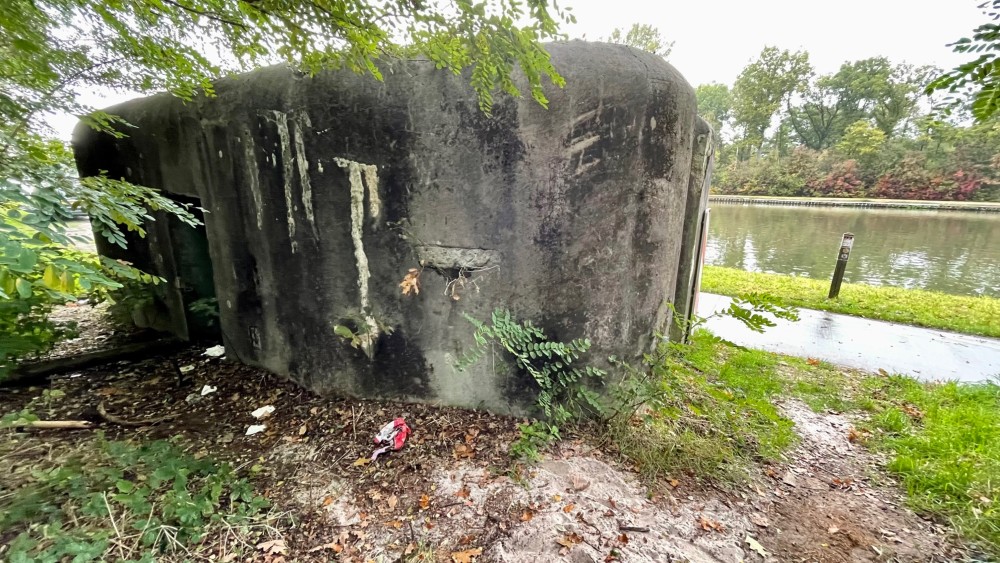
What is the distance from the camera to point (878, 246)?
15375mm

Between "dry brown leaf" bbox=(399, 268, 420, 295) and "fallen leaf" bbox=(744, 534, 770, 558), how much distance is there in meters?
2.68

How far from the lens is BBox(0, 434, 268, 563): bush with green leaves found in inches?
78.5

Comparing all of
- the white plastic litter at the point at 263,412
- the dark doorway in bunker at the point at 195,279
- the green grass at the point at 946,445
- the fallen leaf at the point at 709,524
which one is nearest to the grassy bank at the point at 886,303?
the green grass at the point at 946,445

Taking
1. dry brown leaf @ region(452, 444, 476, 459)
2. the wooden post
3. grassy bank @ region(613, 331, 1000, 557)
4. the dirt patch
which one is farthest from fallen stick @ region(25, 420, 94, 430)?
the wooden post

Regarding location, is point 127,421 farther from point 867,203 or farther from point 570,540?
point 867,203

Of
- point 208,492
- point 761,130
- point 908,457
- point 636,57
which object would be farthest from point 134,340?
point 761,130

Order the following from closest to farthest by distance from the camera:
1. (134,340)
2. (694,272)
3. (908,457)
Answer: (908,457), (694,272), (134,340)

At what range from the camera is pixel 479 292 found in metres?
3.06

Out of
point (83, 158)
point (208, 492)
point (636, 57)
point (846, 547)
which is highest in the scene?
point (636, 57)

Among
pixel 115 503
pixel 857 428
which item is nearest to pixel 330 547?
pixel 115 503

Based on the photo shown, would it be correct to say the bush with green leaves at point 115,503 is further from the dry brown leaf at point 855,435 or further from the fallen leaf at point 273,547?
the dry brown leaf at point 855,435

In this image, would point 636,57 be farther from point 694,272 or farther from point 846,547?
point 846,547

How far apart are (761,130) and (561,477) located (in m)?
53.9

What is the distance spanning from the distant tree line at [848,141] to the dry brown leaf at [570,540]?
116ft
